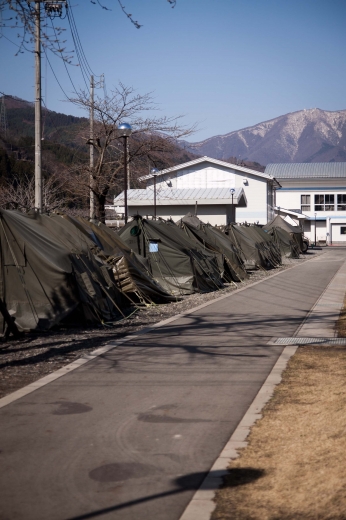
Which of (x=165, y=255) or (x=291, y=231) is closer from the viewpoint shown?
(x=165, y=255)

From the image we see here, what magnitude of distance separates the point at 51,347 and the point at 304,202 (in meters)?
71.2

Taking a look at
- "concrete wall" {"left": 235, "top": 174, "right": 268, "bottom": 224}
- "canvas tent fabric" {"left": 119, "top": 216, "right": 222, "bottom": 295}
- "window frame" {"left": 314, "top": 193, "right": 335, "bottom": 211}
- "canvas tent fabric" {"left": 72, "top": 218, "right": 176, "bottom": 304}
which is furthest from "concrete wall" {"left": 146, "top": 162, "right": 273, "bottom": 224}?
"canvas tent fabric" {"left": 72, "top": 218, "right": 176, "bottom": 304}

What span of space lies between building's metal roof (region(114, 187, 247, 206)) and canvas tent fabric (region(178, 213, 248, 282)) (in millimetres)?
15816

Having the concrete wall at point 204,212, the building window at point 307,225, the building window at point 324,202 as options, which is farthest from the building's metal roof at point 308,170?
the concrete wall at point 204,212

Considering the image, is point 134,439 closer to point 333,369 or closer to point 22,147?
point 333,369

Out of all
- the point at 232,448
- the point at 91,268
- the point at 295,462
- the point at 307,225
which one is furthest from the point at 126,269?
the point at 307,225

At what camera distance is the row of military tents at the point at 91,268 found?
39.2 feet

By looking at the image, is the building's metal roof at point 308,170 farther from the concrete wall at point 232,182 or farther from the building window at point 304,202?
the concrete wall at point 232,182

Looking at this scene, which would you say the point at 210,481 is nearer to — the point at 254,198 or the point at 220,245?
the point at 220,245

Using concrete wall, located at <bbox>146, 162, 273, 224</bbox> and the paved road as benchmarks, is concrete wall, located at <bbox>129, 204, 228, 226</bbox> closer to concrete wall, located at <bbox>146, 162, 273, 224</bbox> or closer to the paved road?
concrete wall, located at <bbox>146, 162, 273, 224</bbox>

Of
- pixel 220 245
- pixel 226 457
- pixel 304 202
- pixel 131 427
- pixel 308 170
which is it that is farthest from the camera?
pixel 308 170

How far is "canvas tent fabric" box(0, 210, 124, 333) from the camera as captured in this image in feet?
38.8

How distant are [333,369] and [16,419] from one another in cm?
407

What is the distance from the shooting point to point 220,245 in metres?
25.1
